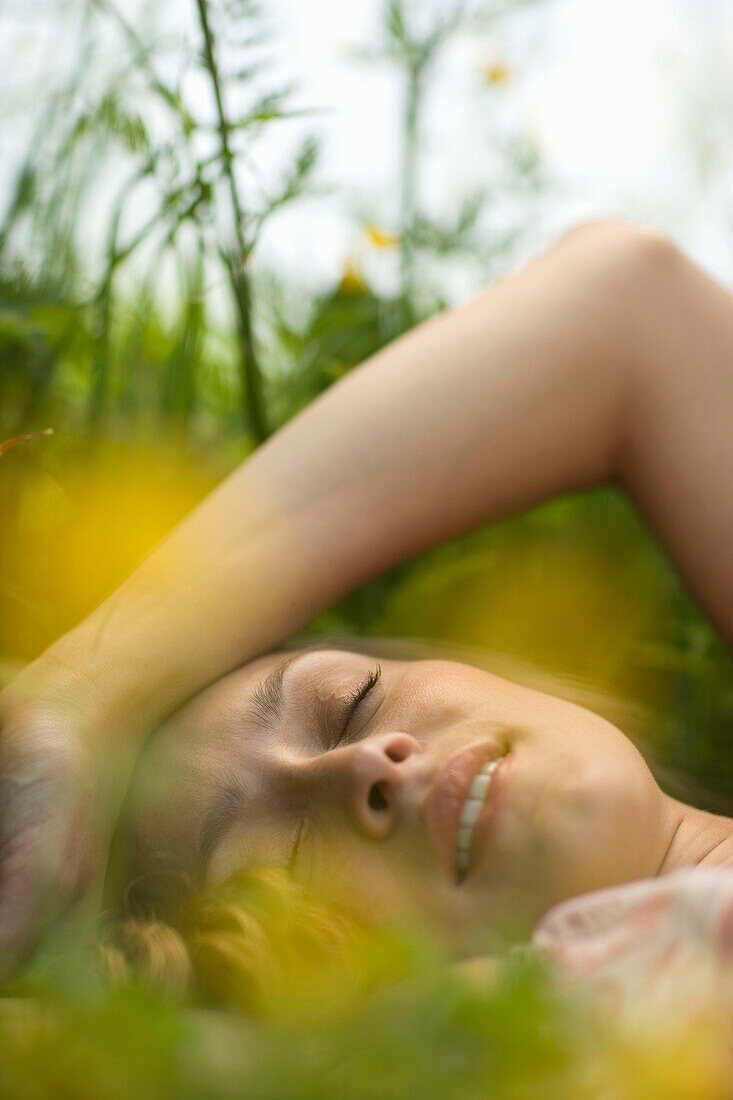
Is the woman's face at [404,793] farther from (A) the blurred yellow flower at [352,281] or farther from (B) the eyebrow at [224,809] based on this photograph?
(A) the blurred yellow flower at [352,281]

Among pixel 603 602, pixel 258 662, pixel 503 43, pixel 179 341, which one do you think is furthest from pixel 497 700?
pixel 503 43

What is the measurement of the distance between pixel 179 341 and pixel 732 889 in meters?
0.88

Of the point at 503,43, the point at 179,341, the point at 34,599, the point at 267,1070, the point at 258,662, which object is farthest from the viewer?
the point at 503,43

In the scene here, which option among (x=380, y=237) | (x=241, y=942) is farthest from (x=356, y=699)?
(x=380, y=237)

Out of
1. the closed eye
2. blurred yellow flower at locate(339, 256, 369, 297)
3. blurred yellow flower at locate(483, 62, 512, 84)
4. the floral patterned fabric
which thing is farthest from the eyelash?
blurred yellow flower at locate(483, 62, 512, 84)

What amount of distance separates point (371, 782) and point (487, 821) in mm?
93

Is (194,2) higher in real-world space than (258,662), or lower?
higher

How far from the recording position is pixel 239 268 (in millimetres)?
896

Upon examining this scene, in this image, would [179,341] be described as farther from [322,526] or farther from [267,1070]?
[267,1070]

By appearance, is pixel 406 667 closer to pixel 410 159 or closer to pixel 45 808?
pixel 45 808

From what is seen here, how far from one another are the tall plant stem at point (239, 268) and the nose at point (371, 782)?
1.67ft

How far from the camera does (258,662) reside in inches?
31.7

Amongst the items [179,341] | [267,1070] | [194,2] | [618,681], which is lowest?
[618,681]

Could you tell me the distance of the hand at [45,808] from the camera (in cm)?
57
